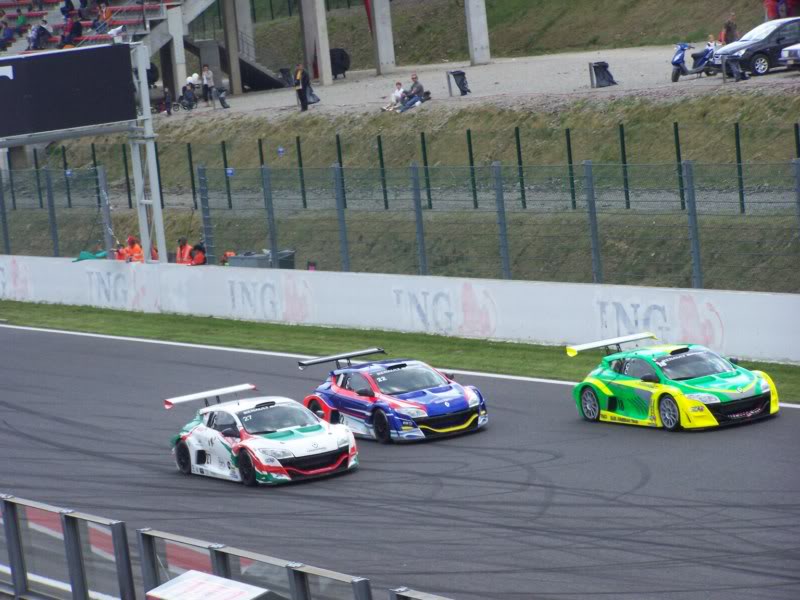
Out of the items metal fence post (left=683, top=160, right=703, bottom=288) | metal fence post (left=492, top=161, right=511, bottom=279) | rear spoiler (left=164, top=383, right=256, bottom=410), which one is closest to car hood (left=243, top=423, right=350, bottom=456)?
rear spoiler (left=164, top=383, right=256, bottom=410)

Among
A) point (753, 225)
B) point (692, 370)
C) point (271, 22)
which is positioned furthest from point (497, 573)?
point (271, 22)

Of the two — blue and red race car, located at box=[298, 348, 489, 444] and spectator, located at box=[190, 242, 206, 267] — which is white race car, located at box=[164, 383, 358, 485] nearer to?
blue and red race car, located at box=[298, 348, 489, 444]

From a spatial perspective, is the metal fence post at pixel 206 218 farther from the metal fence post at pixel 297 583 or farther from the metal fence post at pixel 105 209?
the metal fence post at pixel 297 583

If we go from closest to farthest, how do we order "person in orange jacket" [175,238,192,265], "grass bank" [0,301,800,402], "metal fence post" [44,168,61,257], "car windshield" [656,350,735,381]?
"car windshield" [656,350,735,381]
"grass bank" [0,301,800,402]
"person in orange jacket" [175,238,192,265]
"metal fence post" [44,168,61,257]

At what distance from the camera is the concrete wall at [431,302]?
2169 centimetres

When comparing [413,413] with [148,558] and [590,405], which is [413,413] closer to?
[590,405]

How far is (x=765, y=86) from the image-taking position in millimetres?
36281

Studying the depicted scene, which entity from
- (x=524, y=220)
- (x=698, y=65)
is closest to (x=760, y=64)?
(x=698, y=65)

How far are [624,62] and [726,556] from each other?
40.3 meters

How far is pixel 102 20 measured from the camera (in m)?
53.8

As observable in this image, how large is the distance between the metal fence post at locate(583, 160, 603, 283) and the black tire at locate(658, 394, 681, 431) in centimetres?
598

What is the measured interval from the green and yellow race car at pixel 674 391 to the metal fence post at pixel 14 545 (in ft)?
32.2

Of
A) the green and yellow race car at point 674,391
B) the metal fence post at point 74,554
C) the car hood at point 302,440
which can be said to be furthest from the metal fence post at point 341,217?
the metal fence post at point 74,554

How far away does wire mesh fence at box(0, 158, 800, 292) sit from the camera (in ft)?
73.2
